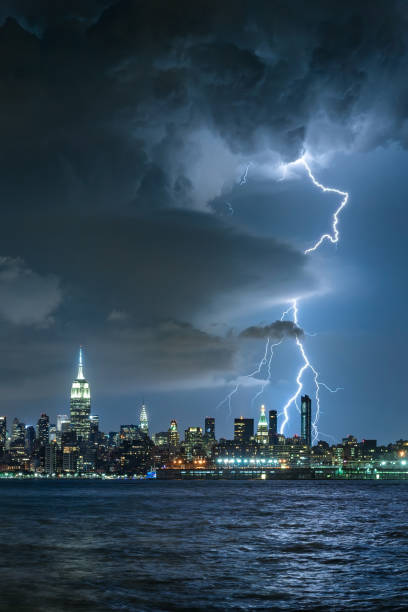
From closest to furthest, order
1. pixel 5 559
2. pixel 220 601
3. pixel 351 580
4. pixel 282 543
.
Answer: pixel 220 601, pixel 351 580, pixel 5 559, pixel 282 543

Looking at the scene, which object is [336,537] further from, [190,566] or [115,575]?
[115,575]

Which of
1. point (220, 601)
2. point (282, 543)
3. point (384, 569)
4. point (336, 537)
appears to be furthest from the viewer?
point (336, 537)

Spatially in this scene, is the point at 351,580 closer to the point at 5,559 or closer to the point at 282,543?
the point at 282,543

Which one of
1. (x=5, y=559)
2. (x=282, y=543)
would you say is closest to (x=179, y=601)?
(x=5, y=559)

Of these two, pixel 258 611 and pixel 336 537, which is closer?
pixel 258 611

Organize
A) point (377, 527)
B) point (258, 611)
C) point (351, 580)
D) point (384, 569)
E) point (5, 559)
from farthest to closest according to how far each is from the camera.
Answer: point (377, 527) < point (5, 559) < point (384, 569) < point (351, 580) < point (258, 611)

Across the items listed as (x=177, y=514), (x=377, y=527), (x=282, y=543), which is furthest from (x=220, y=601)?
(x=177, y=514)

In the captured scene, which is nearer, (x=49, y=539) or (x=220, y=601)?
(x=220, y=601)

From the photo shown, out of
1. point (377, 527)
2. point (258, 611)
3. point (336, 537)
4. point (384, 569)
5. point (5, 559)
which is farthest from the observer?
point (377, 527)

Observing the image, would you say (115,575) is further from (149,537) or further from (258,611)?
(149,537)
